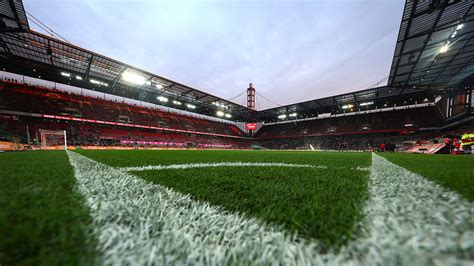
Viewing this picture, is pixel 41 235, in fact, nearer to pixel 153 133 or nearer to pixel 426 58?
pixel 426 58

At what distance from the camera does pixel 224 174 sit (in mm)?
1994

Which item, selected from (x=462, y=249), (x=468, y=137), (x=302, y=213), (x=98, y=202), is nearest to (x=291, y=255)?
(x=302, y=213)

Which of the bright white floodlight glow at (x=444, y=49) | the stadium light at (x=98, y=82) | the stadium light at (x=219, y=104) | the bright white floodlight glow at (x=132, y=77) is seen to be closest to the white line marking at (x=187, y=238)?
the bright white floodlight glow at (x=444, y=49)

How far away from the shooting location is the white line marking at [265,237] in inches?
17.5

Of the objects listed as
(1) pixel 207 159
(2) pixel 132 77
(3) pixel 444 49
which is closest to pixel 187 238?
(1) pixel 207 159

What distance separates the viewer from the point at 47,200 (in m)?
0.82

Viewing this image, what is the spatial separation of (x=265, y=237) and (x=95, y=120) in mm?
26991

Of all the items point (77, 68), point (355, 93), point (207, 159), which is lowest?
point (207, 159)

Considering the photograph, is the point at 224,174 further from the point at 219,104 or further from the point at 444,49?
the point at 219,104

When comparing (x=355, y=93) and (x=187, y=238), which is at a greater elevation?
(x=355, y=93)

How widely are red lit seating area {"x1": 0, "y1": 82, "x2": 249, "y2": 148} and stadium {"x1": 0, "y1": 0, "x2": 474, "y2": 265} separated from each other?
18 cm

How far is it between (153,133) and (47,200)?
2868cm

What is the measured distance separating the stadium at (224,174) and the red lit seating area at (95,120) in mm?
182

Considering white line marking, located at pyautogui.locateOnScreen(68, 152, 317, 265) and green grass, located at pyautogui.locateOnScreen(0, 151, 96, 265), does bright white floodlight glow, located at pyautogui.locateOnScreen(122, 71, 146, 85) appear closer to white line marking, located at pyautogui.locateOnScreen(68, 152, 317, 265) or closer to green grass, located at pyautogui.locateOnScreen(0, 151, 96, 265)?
green grass, located at pyautogui.locateOnScreen(0, 151, 96, 265)
